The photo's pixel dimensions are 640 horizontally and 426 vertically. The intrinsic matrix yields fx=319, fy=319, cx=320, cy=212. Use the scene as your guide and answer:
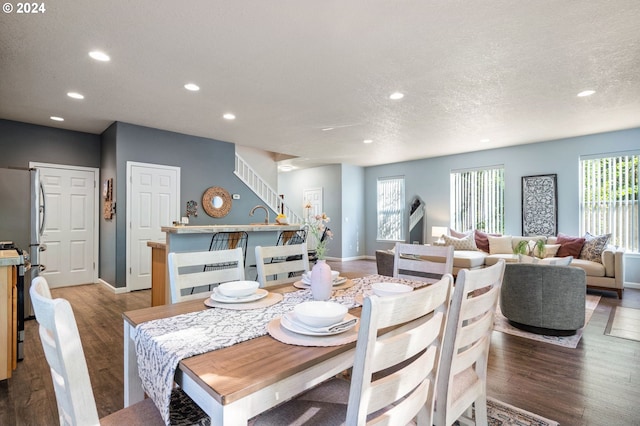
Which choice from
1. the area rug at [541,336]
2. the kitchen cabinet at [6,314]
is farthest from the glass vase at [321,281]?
the area rug at [541,336]

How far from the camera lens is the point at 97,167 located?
5.70m

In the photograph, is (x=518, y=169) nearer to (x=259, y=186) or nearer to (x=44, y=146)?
(x=259, y=186)

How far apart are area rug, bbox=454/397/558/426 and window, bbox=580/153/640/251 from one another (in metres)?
5.17

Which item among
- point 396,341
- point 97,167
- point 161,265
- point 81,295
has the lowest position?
point 81,295

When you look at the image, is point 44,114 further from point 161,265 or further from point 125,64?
point 161,265

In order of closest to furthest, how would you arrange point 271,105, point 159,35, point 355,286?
point 355,286 → point 159,35 → point 271,105

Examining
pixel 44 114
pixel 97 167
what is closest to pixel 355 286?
pixel 44 114

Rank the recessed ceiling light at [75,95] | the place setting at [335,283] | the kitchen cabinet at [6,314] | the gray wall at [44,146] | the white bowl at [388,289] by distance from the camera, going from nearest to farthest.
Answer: the white bowl at [388,289], the place setting at [335,283], the kitchen cabinet at [6,314], the recessed ceiling light at [75,95], the gray wall at [44,146]

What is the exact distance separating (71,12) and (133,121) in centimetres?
285

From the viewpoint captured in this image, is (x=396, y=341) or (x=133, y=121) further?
(x=133, y=121)

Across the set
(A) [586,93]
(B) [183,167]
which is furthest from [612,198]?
(B) [183,167]

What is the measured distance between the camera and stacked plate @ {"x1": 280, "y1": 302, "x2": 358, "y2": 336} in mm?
1101

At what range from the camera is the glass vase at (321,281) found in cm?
148

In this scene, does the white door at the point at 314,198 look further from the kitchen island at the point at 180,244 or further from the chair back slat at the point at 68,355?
the chair back slat at the point at 68,355
